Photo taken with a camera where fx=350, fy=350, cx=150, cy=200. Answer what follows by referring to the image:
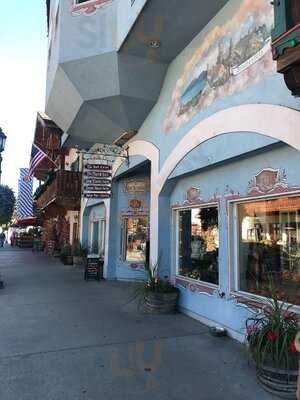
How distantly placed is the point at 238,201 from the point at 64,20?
7465 mm

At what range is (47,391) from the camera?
407 centimetres

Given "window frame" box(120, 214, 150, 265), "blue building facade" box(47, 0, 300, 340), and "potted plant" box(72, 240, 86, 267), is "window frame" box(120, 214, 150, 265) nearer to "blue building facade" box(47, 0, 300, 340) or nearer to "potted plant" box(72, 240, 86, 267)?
"blue building facade" box(47, 0, 300, 340)

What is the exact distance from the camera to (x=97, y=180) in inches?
488

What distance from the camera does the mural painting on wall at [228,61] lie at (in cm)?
548

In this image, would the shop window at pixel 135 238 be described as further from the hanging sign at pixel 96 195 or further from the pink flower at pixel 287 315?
the pink flower at pixel 287 315

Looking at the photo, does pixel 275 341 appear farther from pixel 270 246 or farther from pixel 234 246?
pixel 234 246

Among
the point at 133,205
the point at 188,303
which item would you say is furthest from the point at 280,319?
the point at 133,205

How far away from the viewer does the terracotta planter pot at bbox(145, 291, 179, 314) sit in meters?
7.77

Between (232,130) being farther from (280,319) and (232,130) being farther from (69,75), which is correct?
(69,75)

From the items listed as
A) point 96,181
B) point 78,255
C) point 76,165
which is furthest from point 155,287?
point 76,165

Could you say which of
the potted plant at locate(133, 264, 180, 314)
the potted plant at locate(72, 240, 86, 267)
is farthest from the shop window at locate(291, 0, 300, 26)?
the potted plant at locate(72, 240, 86, 267)

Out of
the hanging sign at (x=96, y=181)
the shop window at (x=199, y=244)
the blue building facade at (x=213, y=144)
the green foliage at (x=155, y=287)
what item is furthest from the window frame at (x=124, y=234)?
the green foliage at (x=155, y=287)

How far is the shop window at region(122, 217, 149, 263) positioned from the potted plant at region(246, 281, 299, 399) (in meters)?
8.37

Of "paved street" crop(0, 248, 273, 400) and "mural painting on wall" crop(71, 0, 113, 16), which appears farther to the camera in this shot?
"mural painting on wall" crop(71, 0, 113, 16)
